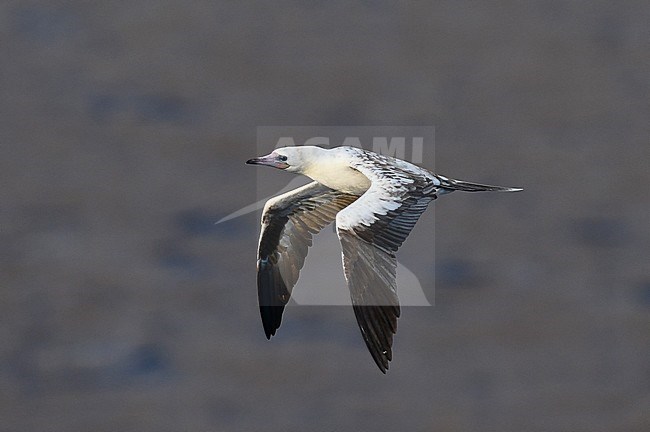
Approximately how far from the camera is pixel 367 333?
30.7 ft

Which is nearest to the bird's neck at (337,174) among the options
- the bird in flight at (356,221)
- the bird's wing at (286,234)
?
the bird in flight at (356,221)

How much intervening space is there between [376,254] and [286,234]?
1705 mm

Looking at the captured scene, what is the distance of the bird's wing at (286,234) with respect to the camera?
11.1 m

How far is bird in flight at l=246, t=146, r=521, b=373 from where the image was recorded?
372 inches

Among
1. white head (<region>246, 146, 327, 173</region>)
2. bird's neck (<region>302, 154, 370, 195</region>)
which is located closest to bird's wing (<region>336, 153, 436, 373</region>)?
bird's neck (<region>302, 154, 370, 195</region>)

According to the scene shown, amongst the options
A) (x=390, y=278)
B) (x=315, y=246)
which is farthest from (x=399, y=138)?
(x=390, y=278)

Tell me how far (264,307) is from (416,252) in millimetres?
3513

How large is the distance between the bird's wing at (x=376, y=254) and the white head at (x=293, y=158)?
35.5 inches

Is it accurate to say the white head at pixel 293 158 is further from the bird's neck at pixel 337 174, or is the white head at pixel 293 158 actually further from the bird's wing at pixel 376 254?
the bird's wing at pixel 376 254

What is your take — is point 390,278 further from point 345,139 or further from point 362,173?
point 345,139

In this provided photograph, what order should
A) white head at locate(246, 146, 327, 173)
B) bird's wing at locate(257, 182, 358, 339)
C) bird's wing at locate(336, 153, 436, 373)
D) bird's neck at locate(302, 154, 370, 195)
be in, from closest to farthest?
bird's wing at locate(336, 153, 436, 373) → bird's neck at locate(302, 154, 370, 195) → white head at locate(246, 146, 327, 173) → bird's wing at locate(257, 182, 358, 339)

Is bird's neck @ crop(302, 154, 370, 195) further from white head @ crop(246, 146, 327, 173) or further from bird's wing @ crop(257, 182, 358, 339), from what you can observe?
bird's wing @ crop(257, 182, 358, 339)

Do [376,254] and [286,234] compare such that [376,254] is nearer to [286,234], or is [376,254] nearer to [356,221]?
[356,221]

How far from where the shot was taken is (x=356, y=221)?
9.48m
